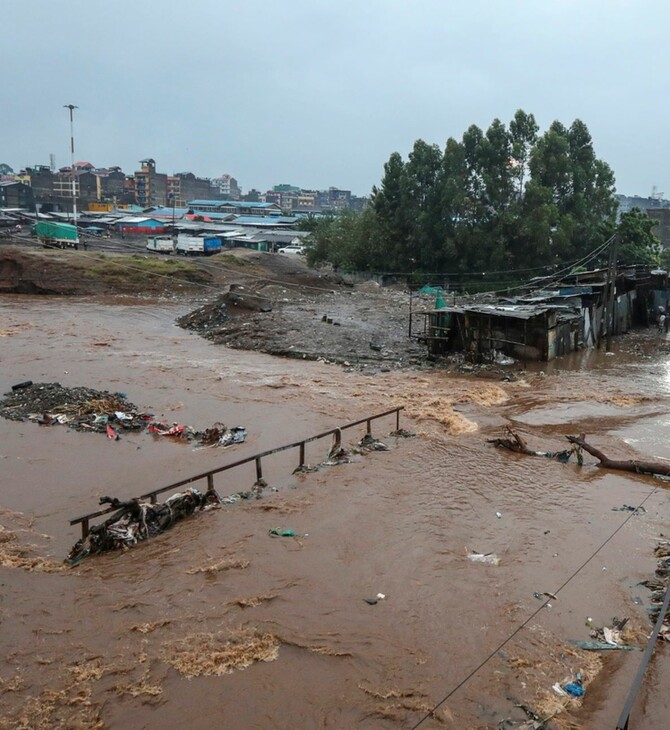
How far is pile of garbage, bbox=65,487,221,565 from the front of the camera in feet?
27.3

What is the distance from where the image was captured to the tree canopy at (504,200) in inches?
1448

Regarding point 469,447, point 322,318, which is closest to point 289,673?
point 469,447

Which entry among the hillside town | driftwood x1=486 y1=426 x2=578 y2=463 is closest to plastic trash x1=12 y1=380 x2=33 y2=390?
driftwood x1=486 y1=426 x2=578 y2=463

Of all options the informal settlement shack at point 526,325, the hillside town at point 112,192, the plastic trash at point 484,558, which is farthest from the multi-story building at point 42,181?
the plastic trash at point 484,558

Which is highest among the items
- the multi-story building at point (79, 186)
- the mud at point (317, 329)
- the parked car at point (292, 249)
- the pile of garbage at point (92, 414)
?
the multi-story building at point (79, 186)

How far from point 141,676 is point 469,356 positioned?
678 inches

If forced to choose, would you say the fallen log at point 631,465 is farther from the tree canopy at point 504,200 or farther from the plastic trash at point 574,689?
the tree canopy at point 504,200

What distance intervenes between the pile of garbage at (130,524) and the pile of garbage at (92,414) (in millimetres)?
3941

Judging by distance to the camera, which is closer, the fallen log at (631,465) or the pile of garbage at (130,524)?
the pile of garbage at (130,524)

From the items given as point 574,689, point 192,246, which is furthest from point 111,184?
point 574,689

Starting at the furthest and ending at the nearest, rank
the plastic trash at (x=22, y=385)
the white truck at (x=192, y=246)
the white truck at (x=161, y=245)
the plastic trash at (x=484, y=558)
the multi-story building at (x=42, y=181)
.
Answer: the multi-story building at (x=42, y=181) < the white truck at (x=161, y=245) < the white truck at (x=192, y=246) < the plastic trash at (x=22, y=385) < the plastic trash at (x=484, y=558)

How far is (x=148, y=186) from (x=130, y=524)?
324 ft

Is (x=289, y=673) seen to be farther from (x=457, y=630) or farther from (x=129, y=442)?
(x=129, y=442)

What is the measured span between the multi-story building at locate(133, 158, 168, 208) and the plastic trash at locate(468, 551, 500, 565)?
97.5 meters
